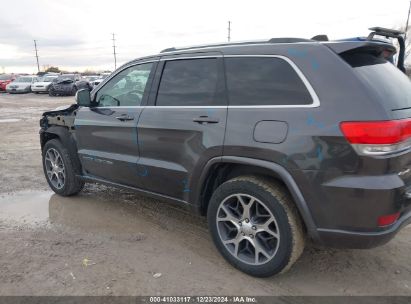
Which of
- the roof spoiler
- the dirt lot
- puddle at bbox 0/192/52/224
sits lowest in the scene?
puddle at bbox 0/192/52/224

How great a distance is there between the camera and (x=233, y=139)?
323 centimetres

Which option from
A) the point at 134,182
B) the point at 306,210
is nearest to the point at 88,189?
the point at 134,182

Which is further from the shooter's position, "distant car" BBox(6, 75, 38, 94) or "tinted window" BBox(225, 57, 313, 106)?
"distant car" BBox(6, 75, 38, 94)

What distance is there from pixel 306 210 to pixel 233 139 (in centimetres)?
80

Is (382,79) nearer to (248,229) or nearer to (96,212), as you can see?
(248,229)

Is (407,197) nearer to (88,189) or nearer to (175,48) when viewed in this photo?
(175,48)

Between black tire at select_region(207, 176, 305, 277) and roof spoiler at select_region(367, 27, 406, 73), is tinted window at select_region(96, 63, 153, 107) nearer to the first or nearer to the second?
black tire at select_region(207, 176, 305, 277)

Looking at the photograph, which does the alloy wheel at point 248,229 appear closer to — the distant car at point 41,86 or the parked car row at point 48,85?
the parked car row at point 48,85

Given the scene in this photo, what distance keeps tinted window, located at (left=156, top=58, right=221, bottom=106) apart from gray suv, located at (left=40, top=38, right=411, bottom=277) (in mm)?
12

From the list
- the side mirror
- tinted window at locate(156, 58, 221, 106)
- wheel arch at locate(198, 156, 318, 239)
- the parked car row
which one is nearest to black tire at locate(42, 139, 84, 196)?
the side mirror

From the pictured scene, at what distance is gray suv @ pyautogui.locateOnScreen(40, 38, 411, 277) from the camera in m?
2.72

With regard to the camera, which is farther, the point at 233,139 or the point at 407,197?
the point at 233,139

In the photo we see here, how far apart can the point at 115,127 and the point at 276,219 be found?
216 cm

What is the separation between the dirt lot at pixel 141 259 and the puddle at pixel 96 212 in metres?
0.01
